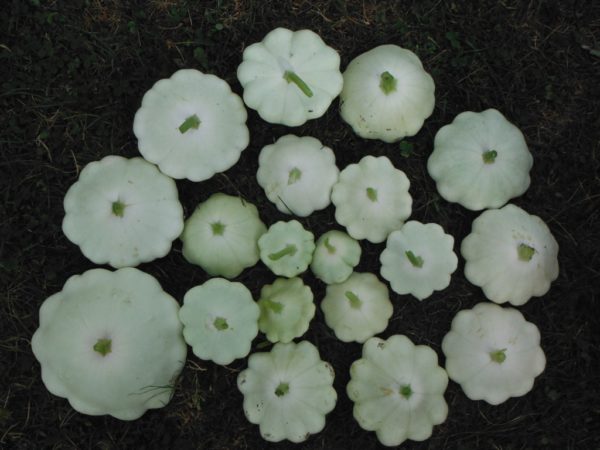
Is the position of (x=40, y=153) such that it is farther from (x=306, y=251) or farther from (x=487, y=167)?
(x=487, y=167)

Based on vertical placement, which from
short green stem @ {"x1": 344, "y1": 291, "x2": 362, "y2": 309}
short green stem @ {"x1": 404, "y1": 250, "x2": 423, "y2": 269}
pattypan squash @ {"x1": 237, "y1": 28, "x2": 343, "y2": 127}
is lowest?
short green stem @ {"x1": 344, "y1": 291, "x2": 362, "y2": 309}

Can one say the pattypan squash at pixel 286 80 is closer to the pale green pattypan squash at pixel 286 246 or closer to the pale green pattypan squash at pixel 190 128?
the pale green pattypan squash at pixel 190 128

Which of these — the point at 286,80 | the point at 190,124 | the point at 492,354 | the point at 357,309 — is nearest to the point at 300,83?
the point at 286,80

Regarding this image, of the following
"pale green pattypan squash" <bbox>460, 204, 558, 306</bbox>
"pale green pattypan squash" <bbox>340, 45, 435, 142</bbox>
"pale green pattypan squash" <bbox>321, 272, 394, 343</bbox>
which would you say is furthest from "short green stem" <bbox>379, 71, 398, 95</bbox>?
"pale green pattypan squash" <bbox>321, 272, 394, 343</bbox>

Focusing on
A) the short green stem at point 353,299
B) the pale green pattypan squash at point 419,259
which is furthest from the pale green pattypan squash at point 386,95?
the short green stem at point 353,299

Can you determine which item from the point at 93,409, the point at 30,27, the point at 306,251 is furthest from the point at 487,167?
the point at 30,27

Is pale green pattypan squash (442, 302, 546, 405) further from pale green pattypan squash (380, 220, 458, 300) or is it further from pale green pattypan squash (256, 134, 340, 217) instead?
pale green pattypan squash (256, 134, 340, 217)

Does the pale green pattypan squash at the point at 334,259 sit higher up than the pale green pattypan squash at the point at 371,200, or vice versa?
the pale green pattypan squash at the point at 371,200
